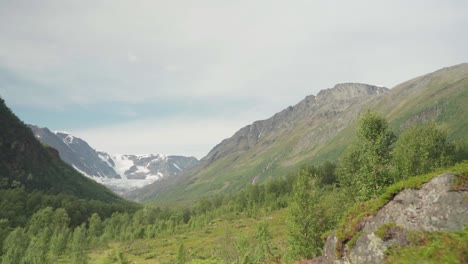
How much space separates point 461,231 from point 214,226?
526ft

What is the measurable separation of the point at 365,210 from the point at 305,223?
68.1 ft

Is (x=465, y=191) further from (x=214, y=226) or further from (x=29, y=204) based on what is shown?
(x=29, y=204)

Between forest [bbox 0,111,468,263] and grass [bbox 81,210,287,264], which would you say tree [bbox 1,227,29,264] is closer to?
forest [bbox 0,111,468,263]

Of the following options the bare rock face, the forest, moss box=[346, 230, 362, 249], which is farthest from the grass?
the bare rock face

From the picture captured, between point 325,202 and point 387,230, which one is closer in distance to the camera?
point 387,230

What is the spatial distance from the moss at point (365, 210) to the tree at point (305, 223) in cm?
1936

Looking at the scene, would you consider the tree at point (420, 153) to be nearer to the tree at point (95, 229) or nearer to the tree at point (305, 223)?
the tree at point (305, 223)

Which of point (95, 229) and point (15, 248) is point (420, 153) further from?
point (95, 229)

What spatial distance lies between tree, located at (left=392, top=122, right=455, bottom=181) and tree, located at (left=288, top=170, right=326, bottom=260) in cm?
2396

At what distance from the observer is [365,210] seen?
22031mm

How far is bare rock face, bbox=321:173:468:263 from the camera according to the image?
1697 cm

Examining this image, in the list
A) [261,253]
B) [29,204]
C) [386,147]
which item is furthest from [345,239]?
[29,204]

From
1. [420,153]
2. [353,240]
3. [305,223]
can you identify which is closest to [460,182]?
[353,240]

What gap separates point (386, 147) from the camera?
150 ft
